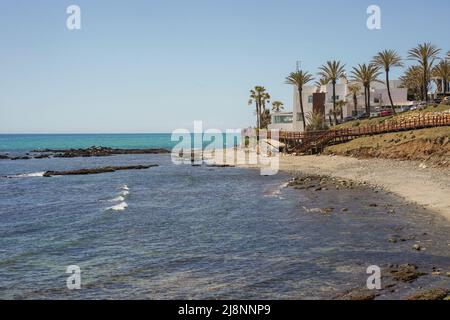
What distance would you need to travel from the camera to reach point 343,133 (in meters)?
61.2

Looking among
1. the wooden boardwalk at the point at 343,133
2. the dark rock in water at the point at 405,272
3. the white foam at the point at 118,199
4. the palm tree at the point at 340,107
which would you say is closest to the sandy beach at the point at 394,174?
the wooden boardwalk at the point at 343,133

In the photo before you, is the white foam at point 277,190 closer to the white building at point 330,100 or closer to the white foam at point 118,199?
the white foam at point 118,199

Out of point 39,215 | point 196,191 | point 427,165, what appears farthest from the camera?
point 196,191

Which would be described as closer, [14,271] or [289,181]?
[14,271]

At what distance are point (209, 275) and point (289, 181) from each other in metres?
28.8

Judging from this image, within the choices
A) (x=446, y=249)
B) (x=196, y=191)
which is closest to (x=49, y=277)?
(x=446, y=249)

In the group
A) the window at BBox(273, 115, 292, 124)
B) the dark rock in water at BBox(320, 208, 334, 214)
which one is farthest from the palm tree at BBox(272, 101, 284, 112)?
the dark rock in water at BBox(320, 208, 334, 214)

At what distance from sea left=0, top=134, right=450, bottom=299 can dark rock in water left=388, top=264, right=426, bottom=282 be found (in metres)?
0.42

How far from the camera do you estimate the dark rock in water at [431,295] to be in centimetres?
1362

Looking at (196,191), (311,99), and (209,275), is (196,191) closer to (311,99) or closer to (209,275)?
(209,275)

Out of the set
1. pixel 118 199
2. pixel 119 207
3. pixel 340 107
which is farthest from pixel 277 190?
pixel 340 107

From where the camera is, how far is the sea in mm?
16181

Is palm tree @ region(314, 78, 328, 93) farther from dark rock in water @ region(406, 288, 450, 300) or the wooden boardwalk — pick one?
dark rock in water @ region(406, 288, 450, 300)

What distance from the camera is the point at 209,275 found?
17375mm
